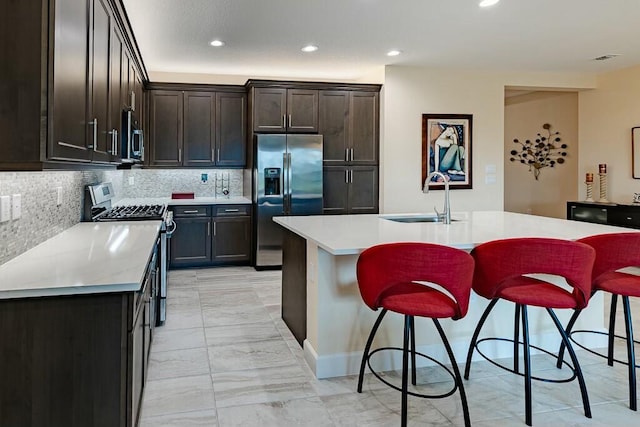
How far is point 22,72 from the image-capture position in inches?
63.5

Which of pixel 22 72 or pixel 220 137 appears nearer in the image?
pixel 22 72

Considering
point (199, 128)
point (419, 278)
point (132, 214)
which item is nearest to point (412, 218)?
point (419, 278)

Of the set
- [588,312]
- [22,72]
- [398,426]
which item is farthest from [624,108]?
[22,72]

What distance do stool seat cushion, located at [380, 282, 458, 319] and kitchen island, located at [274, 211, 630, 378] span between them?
0.28 metres

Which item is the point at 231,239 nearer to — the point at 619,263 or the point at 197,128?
the point at 197,128

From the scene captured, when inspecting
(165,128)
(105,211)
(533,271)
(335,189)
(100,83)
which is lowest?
(533,271)

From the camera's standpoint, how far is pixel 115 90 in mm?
3158

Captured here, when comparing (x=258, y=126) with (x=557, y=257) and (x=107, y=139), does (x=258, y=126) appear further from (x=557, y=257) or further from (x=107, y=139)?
(x=557, y=257)

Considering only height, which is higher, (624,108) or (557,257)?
(624,108)

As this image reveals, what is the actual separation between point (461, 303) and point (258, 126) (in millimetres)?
4327

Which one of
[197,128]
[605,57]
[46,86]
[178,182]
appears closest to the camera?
[46,86]

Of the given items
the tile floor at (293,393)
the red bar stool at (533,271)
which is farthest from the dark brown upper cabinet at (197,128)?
the red bar stool at (533,271)

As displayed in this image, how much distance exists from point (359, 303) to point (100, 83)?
6.31 feet

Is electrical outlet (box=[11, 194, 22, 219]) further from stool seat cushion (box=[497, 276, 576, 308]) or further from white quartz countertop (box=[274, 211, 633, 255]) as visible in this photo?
stool seat cushion (box=[497, 276, 576, 308])
